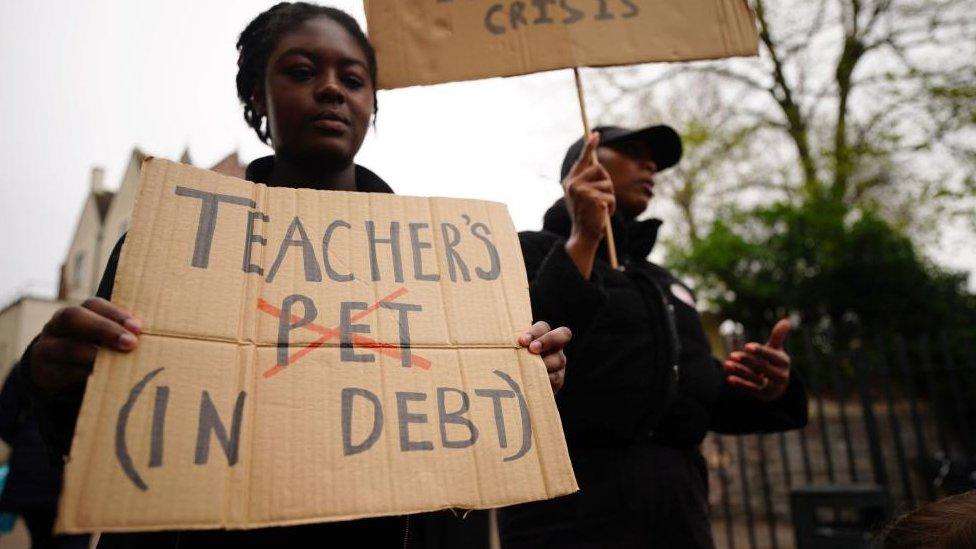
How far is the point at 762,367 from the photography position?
214cm

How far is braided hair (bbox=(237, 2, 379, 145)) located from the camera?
1.60 meters

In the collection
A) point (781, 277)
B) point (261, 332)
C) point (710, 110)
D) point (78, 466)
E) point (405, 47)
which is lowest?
point (78, 466)

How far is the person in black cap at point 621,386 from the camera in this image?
1.67m

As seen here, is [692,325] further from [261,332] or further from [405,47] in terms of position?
[261,332]

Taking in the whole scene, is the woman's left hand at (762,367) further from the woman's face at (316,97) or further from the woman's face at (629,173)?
the woman's face at (316,97)

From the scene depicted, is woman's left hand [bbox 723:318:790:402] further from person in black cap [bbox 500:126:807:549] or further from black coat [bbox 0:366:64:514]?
black coat [bbox 0:366:64:514]

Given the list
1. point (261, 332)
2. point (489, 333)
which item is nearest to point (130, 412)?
point (261, 332)

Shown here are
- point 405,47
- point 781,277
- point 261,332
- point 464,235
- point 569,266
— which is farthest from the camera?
point 781,277

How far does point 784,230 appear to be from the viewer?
10594 mm

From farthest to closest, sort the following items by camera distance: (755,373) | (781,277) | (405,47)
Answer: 1. (781,277)
2. (755,373)
3. (405,47)

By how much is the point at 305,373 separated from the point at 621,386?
1.05 metres

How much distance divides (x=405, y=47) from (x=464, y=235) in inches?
36.7

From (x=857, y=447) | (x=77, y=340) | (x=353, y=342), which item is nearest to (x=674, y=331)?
(x=353, y=342)

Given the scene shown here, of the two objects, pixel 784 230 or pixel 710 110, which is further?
pixel 710 110
